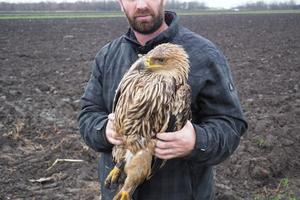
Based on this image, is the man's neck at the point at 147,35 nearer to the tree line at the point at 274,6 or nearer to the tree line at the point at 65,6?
the tree line at the point at 65,6

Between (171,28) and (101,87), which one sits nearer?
(171,28)

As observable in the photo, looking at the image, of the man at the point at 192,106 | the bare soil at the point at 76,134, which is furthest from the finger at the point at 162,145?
the bare soil at the point at 76,134

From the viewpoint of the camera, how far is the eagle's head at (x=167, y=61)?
3.14 m

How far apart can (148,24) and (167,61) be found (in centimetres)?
62

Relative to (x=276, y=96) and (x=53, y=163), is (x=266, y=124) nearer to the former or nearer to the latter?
(x=276, y=96)

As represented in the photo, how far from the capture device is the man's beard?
3.66m

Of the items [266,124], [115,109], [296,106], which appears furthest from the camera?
[296,106]

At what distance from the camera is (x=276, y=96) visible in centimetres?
1238

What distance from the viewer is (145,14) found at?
3.65 meters

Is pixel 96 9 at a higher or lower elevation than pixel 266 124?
lower

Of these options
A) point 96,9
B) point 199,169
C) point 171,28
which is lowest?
point 96,9

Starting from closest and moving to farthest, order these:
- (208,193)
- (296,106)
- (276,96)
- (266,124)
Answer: (208,193) < (266,124) < (296,106) < (276,96)

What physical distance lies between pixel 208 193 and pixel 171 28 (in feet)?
4.69

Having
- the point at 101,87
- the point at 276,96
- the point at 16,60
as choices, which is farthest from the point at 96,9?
the point at 101,87
